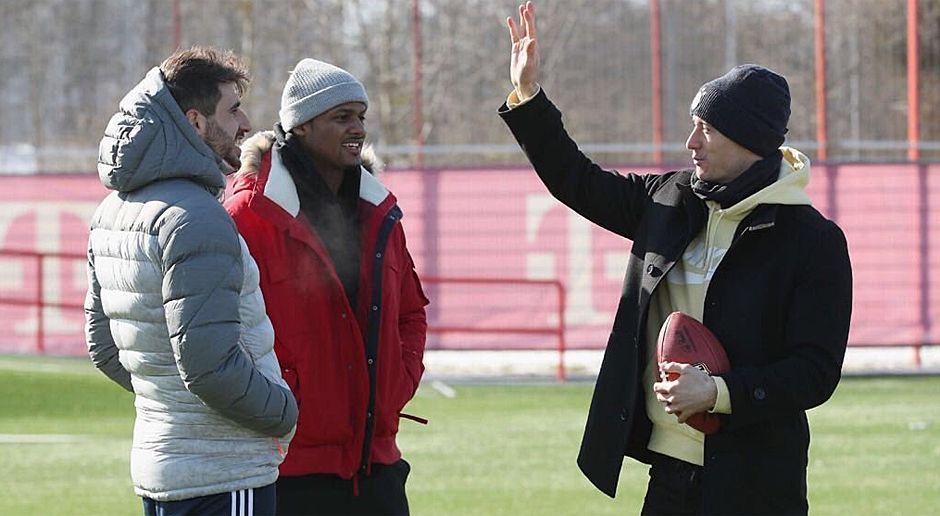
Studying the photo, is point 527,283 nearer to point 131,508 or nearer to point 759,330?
point 131,508

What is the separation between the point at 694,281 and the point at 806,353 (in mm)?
406

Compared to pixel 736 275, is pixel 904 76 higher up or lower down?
higher up

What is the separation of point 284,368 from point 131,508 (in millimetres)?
4347

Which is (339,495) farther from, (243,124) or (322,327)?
(243,124)

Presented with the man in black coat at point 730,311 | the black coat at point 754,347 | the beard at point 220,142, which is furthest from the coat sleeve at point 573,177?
the beard at point 220,142

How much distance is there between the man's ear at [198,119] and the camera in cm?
438

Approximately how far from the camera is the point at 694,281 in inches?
190

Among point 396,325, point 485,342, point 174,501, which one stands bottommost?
point 485,342

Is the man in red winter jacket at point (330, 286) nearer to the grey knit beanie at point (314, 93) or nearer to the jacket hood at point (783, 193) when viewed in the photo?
the grey knit beanie at point (314, 93)

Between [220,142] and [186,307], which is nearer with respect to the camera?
[186,307]

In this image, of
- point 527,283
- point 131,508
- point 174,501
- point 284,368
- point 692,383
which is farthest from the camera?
point 527,283

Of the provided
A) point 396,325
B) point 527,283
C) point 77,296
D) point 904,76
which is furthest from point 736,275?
point 904,76

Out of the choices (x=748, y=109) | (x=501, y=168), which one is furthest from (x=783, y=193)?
(x=501, y=168)

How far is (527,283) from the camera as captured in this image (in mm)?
18094
